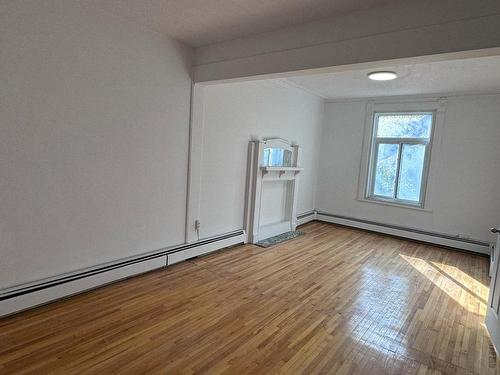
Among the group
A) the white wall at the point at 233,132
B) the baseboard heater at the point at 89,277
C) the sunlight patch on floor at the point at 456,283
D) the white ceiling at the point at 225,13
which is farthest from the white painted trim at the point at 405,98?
the baseboard heater at the point at 89,277

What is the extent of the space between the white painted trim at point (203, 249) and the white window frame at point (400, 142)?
9.60 feet

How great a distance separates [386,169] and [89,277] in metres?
5.25

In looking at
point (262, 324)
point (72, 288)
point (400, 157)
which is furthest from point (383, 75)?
point (72, 288)

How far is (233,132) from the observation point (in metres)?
4.25

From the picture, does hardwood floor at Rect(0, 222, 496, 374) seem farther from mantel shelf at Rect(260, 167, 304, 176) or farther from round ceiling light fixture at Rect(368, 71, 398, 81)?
round ceiling light fixture at Rect(368, 71, 398, 81)

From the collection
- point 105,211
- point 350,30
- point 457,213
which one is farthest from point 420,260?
point 105,211

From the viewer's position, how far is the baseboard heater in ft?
7.87

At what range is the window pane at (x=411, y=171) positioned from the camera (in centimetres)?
552

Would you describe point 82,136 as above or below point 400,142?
below

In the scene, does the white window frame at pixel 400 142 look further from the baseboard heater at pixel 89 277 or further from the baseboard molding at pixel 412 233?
the baseboard heater at pixel 89 277

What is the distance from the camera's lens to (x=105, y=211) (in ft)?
9.64

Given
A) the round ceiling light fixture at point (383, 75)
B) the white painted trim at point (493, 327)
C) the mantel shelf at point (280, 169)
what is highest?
the round ceiling light fixture at point (383, 75)

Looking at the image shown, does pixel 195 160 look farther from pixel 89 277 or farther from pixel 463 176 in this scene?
pixel 463 176

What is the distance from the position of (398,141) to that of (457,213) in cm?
157
